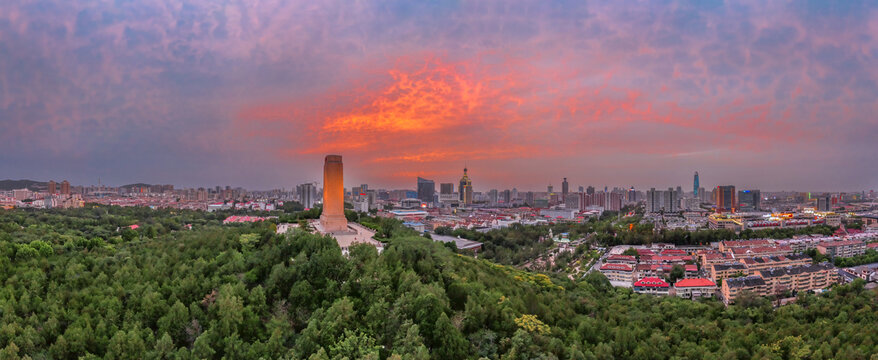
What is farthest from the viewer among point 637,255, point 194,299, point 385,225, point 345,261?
point 637,255

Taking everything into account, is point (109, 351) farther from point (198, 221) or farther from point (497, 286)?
point (198, 221)

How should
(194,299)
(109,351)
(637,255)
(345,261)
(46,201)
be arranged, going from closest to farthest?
1. (109,351)
2. (194,299)
3. (345,261)
4. (637,255)
5. (46,201)

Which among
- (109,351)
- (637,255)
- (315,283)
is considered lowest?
(637,255)

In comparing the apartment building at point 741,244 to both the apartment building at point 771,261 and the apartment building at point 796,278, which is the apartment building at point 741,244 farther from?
the apartment building at point 796,278

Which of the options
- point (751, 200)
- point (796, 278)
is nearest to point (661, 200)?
point (751, 200)

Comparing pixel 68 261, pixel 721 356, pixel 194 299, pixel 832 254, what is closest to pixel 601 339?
pixel 721 356

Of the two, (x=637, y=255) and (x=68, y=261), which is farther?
(x=637, y=255)

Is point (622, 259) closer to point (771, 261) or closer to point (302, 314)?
point (771, 261)
